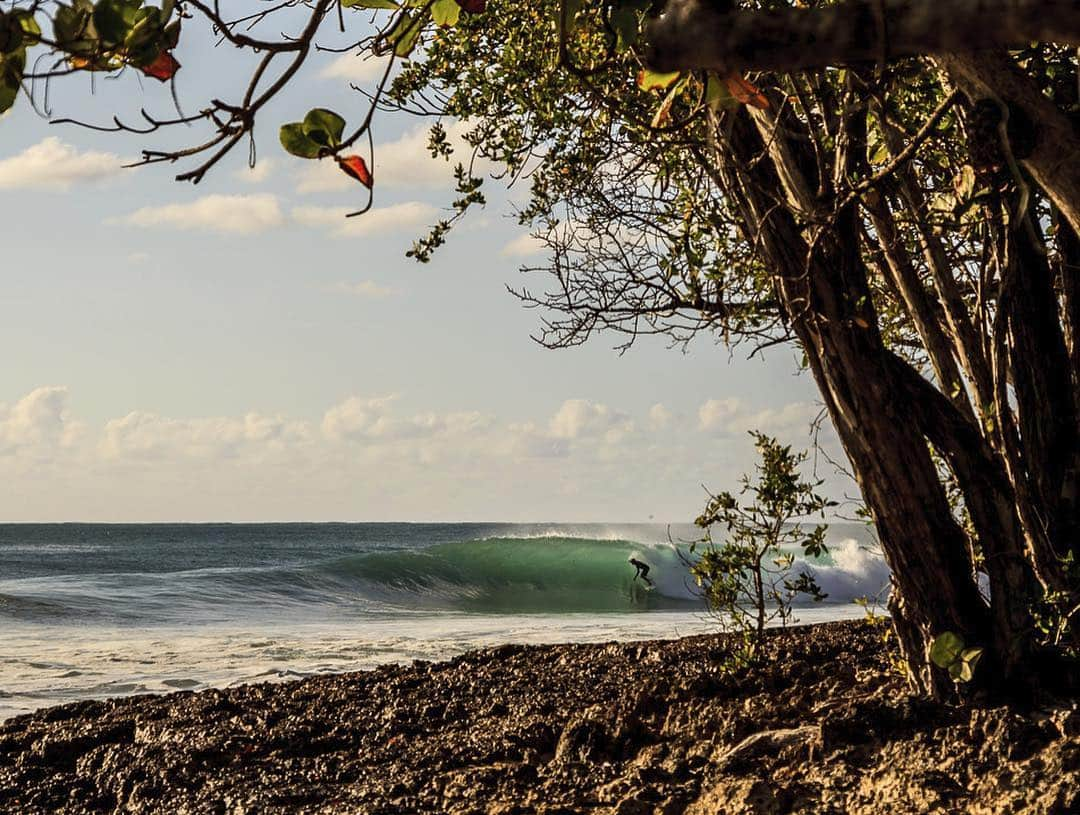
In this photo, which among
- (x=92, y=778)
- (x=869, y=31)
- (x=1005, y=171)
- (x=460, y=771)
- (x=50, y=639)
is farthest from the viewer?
(x=50, y=639)

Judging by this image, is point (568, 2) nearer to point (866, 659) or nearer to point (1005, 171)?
point (1005, 171)

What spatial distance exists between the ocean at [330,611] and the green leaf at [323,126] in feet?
9.98

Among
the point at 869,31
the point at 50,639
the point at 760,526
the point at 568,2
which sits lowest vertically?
the point at 50,639

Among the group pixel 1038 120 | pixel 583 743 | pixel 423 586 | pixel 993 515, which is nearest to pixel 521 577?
pixel 423 586

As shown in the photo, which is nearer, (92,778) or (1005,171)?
(1005,171)

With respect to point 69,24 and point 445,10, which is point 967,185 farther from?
point 69,24

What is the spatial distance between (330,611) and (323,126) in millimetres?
16370

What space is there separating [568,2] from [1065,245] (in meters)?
2.84

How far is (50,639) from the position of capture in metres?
12.2

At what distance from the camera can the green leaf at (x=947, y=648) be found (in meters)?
3.85

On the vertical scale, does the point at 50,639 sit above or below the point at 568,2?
below

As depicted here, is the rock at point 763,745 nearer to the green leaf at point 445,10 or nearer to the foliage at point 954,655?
the foliage at point 954,655

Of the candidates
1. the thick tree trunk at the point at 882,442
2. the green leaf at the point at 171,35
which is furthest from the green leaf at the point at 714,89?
the thick tree trunk at the point at 882,442

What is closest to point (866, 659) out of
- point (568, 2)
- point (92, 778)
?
point (92, 778)
